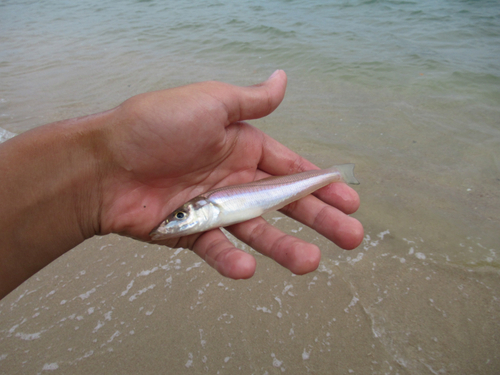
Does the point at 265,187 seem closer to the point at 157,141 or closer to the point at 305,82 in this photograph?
the point at 157,141

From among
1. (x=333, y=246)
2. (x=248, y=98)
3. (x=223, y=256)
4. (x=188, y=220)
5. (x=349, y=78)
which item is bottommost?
(x=333, y=246)

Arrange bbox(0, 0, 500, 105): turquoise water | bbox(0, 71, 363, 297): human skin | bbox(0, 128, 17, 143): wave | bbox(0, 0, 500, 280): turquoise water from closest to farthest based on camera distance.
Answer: bbox(0, 71, 363, 297): human skin → bbox(0, 0, 500, 280): turquoise water → bbox(0, 128, 17, 143): wave → bbox(0, 0, 500, 105): turquoise water

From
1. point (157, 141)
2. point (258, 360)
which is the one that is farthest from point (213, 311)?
point (157, 141)

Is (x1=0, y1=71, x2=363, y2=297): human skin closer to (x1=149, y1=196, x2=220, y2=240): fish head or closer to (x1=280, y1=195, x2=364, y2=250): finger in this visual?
(x1=280, y1=195, x2=364, y2=250): finger

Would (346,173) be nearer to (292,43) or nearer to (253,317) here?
(253,317)

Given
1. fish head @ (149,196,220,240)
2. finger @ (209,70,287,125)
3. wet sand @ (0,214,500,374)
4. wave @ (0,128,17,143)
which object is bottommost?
wet sand @ (0,214,500,374)

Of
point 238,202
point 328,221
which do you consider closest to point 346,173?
point 328,221

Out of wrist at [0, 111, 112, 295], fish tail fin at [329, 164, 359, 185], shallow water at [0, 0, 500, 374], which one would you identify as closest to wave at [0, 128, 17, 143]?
shallow water at [0, 0, 500, 374]

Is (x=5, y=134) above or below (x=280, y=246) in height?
below
